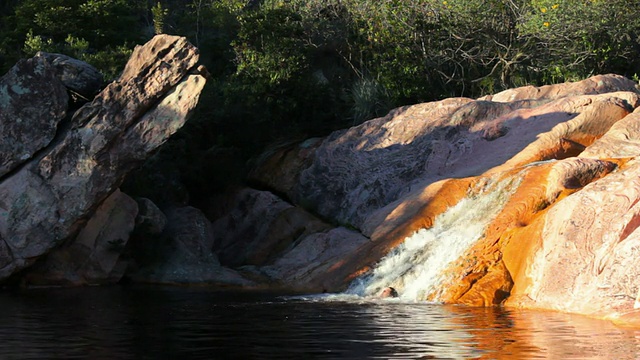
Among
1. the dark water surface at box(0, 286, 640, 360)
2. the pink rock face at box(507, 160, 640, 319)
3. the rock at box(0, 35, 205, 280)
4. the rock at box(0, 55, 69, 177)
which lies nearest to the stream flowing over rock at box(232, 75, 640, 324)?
the pink rock face at box(507, 160, 640, 319)

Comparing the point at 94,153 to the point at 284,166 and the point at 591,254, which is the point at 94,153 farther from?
the point at 591,254

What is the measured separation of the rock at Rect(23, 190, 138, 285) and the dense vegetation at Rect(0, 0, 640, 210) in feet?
14.0

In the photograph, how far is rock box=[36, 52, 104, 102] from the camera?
79.9 feet

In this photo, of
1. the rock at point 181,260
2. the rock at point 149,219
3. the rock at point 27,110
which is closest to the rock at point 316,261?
the rock at point 181,260

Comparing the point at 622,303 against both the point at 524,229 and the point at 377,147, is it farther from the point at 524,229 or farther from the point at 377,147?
the point at 377,147

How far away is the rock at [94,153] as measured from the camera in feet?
78.1

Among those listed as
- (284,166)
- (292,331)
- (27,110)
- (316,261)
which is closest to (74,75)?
(27,110)

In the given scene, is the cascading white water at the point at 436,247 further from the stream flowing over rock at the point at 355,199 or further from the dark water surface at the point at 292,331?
the dark water surface at the point at 292,331

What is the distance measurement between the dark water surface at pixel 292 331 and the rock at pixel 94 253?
14.2 ft

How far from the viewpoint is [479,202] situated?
22.7 meters

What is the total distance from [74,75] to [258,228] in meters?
6.74

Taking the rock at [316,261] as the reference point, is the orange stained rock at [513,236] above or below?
above

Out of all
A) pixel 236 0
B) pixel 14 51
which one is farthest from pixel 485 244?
pixel 236 0

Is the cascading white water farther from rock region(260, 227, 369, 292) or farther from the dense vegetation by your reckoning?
the dense vegetation
